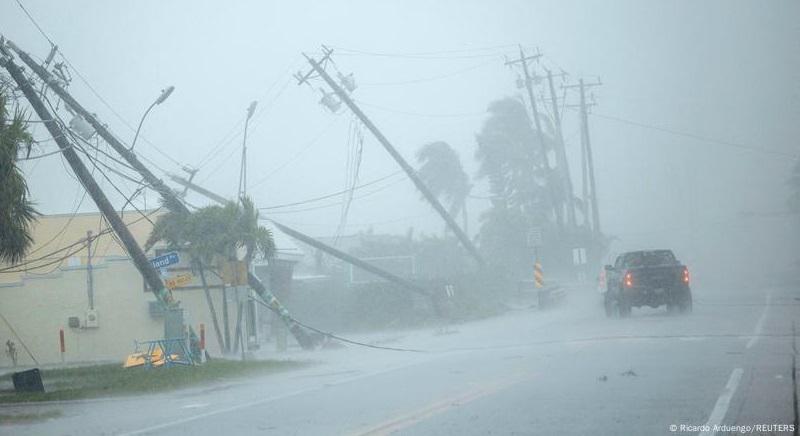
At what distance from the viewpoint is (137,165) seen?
28.3 m

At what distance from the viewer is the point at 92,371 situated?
84.5 feet

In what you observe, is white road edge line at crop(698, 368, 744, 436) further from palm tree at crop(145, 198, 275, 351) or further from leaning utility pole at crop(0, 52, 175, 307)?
palm tree at crop(145, 198, 275, 351)

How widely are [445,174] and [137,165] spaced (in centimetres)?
5774

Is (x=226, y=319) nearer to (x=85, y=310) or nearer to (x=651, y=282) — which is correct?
(x=85, y=310)

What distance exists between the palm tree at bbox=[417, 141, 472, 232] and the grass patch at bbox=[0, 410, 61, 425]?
68.0m

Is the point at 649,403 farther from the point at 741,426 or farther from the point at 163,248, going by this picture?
the point at 163,248

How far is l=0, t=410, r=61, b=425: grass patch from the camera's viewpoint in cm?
1605

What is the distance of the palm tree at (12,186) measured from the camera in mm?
20828

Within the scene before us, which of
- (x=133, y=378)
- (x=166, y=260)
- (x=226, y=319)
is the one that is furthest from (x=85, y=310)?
(x=133, y=378)

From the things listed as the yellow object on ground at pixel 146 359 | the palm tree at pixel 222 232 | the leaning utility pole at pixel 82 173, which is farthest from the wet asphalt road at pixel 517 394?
the palm tree at pixel 222 232

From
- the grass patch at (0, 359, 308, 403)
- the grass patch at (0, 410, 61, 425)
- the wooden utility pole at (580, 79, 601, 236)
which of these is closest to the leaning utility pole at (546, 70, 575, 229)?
the wooden utility pole at (580, 79, 601, 236)

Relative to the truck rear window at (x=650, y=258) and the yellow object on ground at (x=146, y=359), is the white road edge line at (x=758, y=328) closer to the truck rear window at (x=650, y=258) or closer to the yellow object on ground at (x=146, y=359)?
the truck rear window at (x=650, y=258)

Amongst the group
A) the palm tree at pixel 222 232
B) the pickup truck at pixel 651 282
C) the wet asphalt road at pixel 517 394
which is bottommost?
the wet asphalt road at pixel 517 394

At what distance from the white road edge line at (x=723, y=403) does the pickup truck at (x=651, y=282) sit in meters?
15.4
